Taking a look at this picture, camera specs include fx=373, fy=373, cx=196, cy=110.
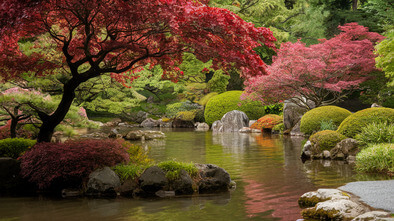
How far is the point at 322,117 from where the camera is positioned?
16.9 metres

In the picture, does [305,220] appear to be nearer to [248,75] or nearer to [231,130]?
[248,75]

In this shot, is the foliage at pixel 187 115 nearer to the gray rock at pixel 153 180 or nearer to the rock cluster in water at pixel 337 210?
the gray rock at pixel 153 180

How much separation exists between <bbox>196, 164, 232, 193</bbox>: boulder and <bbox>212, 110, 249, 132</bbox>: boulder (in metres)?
18.1

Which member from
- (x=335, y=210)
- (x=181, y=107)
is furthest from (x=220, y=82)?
(x=335, y=210)

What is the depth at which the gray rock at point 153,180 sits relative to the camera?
7547 mm

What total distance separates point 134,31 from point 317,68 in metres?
13.4

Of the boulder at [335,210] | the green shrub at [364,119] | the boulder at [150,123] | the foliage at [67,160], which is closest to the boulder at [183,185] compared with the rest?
the foliage at [67,160]

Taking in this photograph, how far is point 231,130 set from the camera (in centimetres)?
2619

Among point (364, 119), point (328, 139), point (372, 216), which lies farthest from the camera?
point (328, 139)

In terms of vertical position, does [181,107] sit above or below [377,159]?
above

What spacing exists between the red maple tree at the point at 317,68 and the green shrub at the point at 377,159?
32.3 feet

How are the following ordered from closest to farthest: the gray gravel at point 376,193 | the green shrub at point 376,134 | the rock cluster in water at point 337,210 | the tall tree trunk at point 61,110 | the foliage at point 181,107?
the rock cluster in water at point 337,210, the gray gravel at point 376,193, the tall tree trunk at point 61,110, the green shrub at point 376,134, the foliage at point 181,107

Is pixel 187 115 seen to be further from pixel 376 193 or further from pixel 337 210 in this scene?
pixel 337 210

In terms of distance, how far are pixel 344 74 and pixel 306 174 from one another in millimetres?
12744
